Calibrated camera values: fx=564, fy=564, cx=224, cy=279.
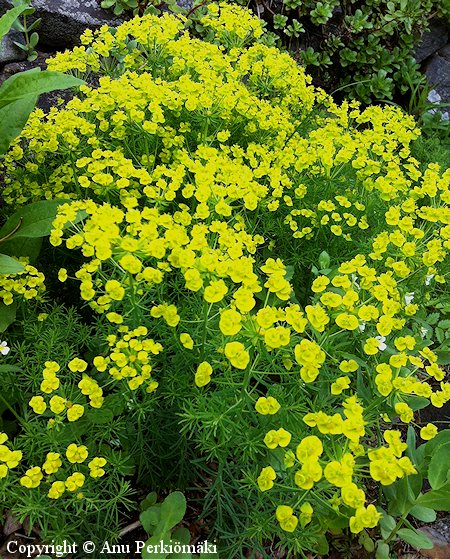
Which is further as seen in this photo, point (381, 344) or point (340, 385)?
point (381, 344)

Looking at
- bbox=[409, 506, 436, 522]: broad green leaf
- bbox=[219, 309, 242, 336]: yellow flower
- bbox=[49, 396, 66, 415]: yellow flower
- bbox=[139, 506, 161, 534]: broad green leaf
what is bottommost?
bbox=[139, 506, 161, 534]: broad green leaf

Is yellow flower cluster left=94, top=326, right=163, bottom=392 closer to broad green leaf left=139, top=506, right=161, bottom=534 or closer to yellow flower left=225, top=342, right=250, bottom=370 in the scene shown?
yellow flower left=225, top=342, right=250, bottom=370

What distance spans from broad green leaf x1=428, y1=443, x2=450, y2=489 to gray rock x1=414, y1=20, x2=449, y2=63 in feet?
12.7

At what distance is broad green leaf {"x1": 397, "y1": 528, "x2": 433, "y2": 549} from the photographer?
173 centimetres

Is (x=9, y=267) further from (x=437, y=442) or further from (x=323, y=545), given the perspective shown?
(x=437, y=442)

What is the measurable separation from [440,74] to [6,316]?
423 centimetres

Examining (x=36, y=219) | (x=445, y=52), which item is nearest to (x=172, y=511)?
(x=36, y=219)

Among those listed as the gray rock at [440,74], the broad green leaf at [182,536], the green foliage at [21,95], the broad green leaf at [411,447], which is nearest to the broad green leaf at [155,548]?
the broad green leaf at [182,536]

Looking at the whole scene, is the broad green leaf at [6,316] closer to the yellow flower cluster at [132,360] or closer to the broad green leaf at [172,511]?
the yellow flower cluster at [132,360]

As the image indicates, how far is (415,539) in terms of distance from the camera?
174 centimetres

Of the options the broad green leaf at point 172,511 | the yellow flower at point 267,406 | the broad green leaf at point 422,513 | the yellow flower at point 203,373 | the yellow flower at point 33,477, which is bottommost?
the broad green leaf at point 172,511

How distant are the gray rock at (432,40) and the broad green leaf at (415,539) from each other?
4.02 m

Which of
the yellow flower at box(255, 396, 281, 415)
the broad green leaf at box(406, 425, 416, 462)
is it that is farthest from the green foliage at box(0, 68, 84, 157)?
the broad green leaf at box(406, 425, 416, 462)

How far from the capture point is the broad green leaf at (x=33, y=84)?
1952mm
